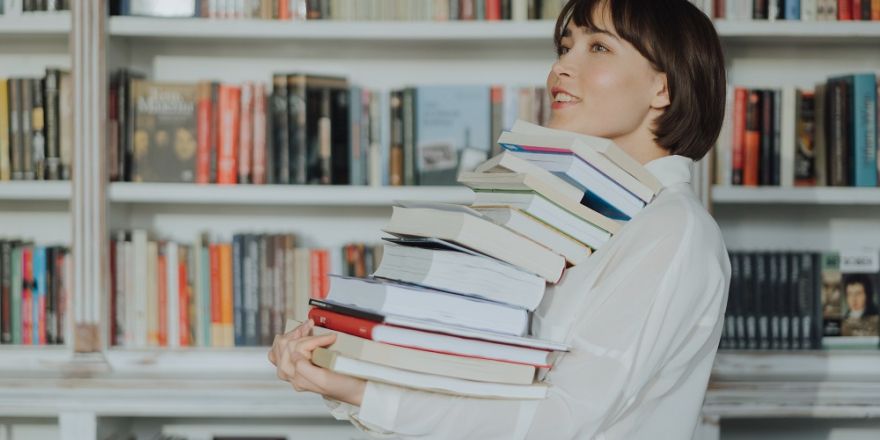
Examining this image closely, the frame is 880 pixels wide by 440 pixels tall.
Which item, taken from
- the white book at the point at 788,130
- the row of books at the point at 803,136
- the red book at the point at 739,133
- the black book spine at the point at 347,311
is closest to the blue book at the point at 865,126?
the row of books at the point at 803,136

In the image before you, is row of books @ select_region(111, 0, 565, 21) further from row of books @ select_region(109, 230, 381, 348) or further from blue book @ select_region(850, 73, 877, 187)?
blue book @ select_region(850, 73, 877, 187)

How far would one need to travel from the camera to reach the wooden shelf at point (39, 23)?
2152mm

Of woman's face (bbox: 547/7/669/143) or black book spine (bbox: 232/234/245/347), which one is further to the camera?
black book spine (bbox: 232/234/245/347)

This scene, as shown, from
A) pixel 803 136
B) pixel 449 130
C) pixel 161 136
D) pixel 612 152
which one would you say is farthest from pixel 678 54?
pixel 161 136

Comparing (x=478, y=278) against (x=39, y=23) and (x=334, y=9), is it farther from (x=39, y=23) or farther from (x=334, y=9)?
(x=39, y=23)

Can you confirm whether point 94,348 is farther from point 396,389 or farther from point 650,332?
point 650,332

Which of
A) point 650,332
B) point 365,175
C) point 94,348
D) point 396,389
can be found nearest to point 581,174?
point 650,332

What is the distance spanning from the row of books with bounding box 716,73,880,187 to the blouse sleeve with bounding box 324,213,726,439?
4.08ft

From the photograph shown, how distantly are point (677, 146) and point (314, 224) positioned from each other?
4.62 ft

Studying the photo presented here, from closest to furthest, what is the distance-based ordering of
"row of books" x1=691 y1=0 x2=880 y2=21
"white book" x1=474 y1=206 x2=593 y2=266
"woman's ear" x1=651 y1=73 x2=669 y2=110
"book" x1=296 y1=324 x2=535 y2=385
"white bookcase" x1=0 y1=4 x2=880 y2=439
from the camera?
"book" x1=296 y1=324 x2=535 y2=385, "white book" x1=474 y1=206 x2=593 y2=266, "woman's ear" x1=651 y1=73 x2=669 y2=110, "white bookcase" x1=0 y1=4 x2=880 y2=439, "row of books" x1=691 y1=0 x2=880 y2=21

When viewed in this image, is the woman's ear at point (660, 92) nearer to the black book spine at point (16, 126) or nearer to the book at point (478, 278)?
the book at point (478, 278)

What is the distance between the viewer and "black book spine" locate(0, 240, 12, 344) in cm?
221

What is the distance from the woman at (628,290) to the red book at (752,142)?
1.03 m

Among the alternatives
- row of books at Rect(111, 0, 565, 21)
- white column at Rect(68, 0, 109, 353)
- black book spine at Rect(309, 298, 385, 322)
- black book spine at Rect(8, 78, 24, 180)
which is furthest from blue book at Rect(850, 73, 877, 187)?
black book spine at Rect(8, 78, 24, 180)
